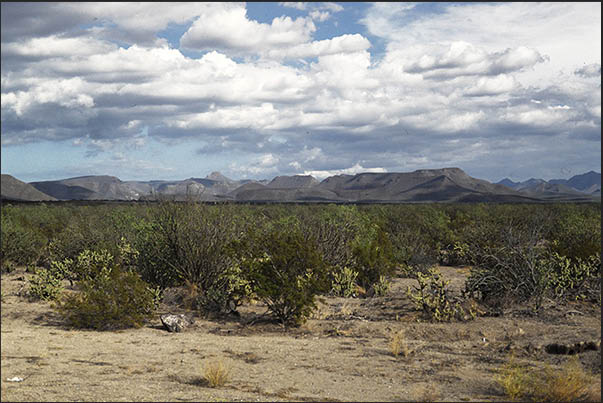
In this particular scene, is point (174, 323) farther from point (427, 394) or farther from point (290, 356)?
point (427, 394)

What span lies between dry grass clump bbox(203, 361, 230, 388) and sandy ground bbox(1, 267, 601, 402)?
0.11 m

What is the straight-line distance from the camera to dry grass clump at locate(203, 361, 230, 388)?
28.0 feet

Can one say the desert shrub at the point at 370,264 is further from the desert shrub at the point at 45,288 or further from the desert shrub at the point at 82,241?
the desert shrub at the point at 45,288

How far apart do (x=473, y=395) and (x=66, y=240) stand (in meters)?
18.2

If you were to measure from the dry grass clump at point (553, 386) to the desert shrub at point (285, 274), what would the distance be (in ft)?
18.1

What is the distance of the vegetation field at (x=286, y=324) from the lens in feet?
28.1

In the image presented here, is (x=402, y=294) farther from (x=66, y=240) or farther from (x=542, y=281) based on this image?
(x=66, y=240)

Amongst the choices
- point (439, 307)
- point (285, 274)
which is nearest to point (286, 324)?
point (285, 274)

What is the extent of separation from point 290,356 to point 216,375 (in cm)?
240

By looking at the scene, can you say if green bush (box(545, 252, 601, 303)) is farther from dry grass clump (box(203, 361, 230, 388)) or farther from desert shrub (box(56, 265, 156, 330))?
desert shrub (box(56, 265, 156, 330))

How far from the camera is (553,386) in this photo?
321 inches

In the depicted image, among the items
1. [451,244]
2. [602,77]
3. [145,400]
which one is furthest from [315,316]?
[451,244]

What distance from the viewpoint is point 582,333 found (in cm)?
1172

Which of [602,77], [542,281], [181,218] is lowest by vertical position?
[542,281]
